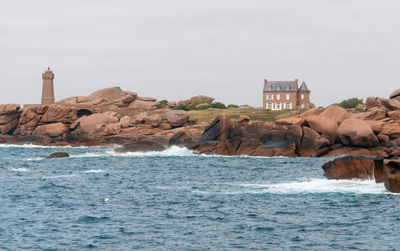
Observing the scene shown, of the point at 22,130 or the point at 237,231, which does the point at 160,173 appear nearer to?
the point at 237,231

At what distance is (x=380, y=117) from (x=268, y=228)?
190ft

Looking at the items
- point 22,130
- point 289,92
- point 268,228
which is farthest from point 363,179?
point 289,92

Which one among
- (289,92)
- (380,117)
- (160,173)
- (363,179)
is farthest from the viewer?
(289,92)

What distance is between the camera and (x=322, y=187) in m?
40.1

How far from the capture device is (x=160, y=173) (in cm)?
5475

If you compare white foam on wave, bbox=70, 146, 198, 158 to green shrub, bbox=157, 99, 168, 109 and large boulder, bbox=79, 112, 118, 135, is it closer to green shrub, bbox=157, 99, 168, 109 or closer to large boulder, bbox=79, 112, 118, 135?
large boulder, bbox=79, 112, 118, 135

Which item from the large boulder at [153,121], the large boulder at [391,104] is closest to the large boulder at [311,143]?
the large boulder at [391,104]

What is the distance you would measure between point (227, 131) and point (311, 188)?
44.1 m

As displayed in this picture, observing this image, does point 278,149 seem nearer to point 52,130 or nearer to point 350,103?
point 52,130

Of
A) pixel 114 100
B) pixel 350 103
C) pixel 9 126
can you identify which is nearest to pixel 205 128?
pixel 9 126

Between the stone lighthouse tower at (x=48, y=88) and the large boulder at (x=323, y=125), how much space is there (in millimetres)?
89616

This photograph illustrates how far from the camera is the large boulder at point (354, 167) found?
40750 millimetres

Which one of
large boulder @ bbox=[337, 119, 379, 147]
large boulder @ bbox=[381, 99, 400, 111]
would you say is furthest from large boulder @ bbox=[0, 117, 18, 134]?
large boulder @ bbox=[337, 119, 379, 147]

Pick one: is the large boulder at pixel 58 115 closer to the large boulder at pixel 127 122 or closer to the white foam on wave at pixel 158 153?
the large boulder at pixel 127 122
